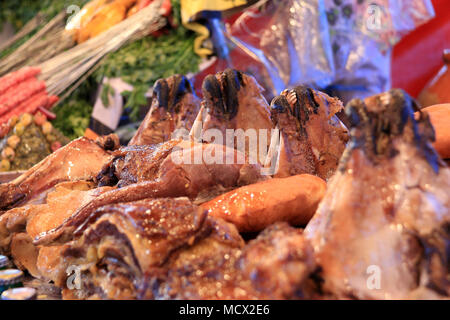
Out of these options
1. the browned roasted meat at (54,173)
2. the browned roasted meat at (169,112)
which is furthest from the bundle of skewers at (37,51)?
the browned roasted meat at (54,173)

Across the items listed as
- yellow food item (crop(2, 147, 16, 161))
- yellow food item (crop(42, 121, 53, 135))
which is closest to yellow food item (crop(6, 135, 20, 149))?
yellow food item (crop(2, 147, 16, 161))

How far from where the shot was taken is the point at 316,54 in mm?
5238

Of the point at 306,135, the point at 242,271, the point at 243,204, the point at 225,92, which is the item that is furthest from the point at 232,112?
the point at 242,271

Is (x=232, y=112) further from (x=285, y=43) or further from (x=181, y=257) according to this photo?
(x=285, y=43)

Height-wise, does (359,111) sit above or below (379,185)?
above

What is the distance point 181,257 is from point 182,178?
55 cm

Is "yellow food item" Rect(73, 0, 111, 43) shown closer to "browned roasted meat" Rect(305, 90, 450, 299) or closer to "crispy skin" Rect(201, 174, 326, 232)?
"crispy skin" Rect(201, 174, 326, 232)

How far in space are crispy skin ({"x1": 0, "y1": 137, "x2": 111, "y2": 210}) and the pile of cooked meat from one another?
0.44m

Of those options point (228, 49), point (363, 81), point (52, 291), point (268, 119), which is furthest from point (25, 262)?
point (363, 81)

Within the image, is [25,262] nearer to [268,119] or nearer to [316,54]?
[268,119]

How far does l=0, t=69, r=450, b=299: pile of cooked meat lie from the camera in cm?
121

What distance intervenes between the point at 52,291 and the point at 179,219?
688mm

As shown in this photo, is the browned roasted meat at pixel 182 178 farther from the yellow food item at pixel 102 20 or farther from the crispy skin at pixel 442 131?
the yellow food item at pixel 102 20

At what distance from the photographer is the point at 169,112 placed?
3.13 meters
